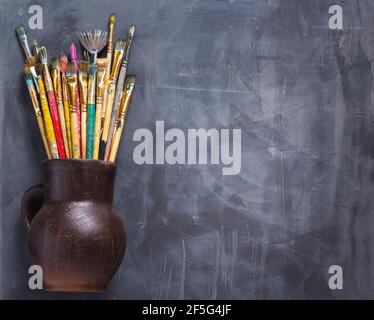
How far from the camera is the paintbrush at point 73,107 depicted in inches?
60.6

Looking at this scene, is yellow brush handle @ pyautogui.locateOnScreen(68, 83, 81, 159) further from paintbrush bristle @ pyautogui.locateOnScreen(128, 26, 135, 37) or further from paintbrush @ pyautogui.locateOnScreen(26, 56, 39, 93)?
paintbrush bristle @ pyautogui.locateOnScreen(128, 26, 135, 37)

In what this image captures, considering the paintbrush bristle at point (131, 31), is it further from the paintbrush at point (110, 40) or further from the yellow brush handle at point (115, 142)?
the yellow brush handle at point (115, 142)

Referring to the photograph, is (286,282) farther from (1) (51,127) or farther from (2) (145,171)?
(1) (51,127)

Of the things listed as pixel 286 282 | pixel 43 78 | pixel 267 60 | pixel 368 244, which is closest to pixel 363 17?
pixel 267 60

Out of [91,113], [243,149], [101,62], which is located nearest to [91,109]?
[91,113]

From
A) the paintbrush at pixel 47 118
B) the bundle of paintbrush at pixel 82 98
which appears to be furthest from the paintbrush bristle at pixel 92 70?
the paintbrush at pixel 47 118

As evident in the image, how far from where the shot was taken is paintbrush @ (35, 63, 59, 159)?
1.54 metres

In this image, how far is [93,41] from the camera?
1603mm

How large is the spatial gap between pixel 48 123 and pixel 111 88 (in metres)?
0.15

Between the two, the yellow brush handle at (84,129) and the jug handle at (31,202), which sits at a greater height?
the yellow brush handle at (84,129)

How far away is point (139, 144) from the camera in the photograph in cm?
165

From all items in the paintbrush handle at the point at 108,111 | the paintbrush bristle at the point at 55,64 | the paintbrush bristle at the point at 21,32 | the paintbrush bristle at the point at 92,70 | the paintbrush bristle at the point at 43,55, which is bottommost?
the paintbrush handle at the point at 108,111

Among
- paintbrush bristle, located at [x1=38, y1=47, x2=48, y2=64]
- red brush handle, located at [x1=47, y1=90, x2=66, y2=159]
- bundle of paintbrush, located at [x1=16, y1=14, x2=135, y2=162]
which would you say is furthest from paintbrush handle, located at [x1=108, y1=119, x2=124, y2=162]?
paintbrush bristle, located at [x1=38, y1=47, x2=48, y2=64]

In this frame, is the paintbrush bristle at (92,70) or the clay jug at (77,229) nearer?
the clay jug at (77,229)
